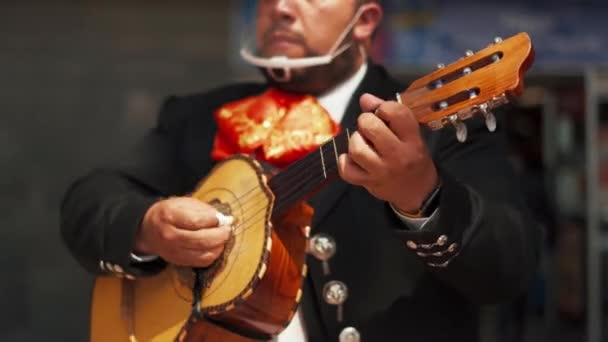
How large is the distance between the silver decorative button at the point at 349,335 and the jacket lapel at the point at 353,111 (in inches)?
7.8

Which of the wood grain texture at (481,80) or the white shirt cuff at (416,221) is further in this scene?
the white shirt cuff at (416,221)

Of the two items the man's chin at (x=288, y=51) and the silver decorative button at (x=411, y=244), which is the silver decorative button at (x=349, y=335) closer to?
the silver decorative button at (x=411, y=244)

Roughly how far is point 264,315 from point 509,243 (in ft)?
1.46

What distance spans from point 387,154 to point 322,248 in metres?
0.39

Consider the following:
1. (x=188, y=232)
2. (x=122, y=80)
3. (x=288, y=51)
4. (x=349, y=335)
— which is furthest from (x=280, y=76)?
(x=122, y=80)

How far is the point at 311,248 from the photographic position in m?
1.47

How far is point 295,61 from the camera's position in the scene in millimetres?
1577

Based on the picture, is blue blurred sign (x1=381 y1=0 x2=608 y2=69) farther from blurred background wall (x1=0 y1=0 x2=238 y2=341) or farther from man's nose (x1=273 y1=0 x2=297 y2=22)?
man's nose (x1=273 y1=0 x2=297 y2=22)

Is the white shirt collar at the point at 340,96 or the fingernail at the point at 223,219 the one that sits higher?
the white shirt collar at the point at 340,96

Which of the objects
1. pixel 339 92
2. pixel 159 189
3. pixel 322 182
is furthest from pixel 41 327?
pixel 322 182

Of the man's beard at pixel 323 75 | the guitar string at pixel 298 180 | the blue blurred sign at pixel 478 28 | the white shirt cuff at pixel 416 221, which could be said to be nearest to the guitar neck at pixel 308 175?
the guitar string at pixel 298 180

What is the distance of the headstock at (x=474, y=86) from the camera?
1.06 m

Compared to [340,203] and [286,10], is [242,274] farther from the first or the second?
[286,10]

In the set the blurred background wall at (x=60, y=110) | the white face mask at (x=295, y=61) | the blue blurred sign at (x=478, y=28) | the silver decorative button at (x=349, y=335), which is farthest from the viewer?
the blue blurred sign at (x=478, y=28)
